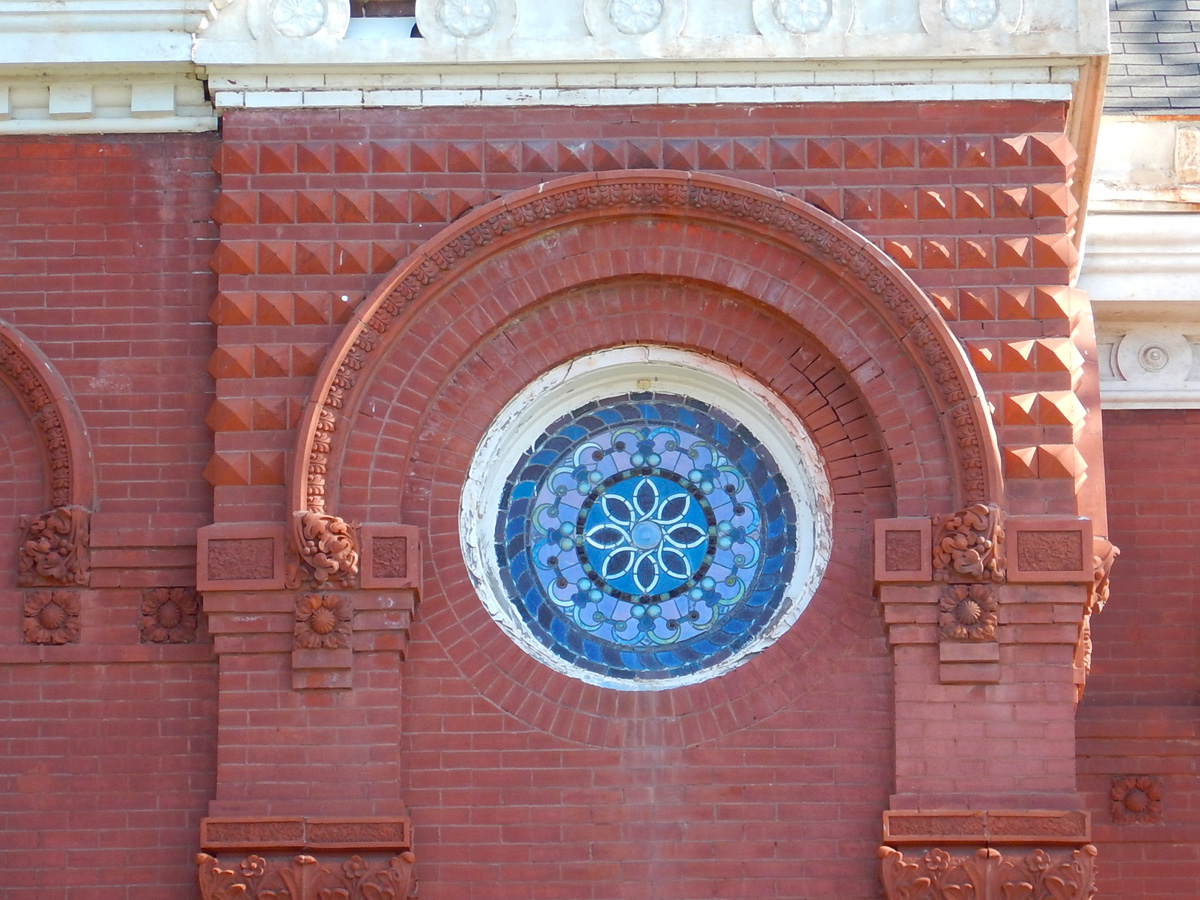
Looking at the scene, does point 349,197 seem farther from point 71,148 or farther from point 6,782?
point 6,782

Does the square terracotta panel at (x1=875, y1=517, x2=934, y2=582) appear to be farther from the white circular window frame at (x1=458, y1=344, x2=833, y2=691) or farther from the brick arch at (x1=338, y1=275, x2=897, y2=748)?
the white circular window frame at (x1=458, y1=344, x2=833, y2=691)

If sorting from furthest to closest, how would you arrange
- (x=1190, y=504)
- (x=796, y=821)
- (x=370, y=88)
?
(x=1190, y=504) → (x=370, y=88) → (x=796, y=821)

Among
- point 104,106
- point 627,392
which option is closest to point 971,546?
point 627,392

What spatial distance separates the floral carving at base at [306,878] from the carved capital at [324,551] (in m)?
1.39

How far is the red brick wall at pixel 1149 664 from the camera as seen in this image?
1326 centimetres

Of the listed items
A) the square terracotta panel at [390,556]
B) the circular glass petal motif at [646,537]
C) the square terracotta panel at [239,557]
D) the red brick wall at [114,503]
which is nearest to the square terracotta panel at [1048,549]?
the circular glass petal motif at [646,537]

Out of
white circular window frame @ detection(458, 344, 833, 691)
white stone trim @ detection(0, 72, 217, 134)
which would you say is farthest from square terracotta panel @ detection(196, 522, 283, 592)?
white stone trim @ detection(0, 72, 217, 134)

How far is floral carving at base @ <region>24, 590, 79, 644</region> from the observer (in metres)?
11.9

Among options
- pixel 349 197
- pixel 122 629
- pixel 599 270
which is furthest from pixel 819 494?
pixel 122 629

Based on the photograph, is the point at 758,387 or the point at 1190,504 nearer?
the point at 758,387

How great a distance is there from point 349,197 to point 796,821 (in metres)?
3.99

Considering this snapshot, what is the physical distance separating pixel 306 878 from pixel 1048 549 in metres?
4.04

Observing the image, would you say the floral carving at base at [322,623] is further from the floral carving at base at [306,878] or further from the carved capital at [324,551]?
the floral carving at base at [306,878]

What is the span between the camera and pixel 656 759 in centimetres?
1168
